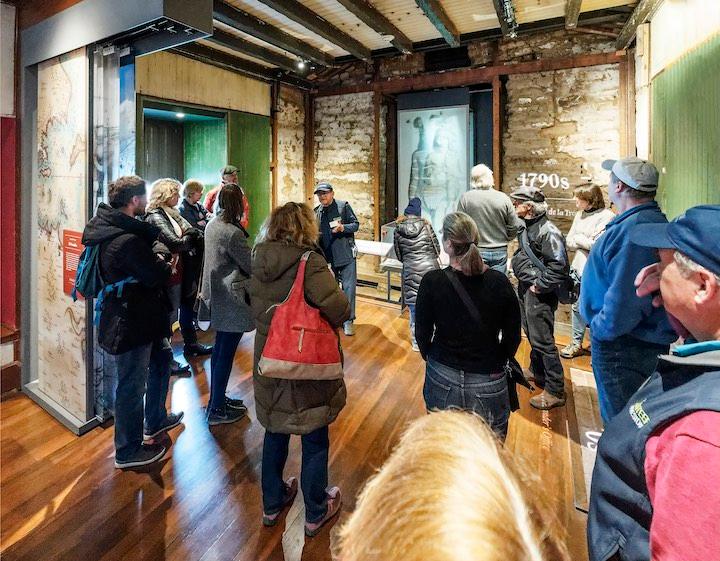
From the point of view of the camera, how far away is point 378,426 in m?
3.10

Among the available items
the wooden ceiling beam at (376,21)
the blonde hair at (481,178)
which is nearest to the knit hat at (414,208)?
the blonde hair at (481,178)

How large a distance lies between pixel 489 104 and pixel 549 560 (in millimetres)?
6377

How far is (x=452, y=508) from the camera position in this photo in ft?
1.51

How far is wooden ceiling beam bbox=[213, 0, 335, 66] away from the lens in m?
4.22

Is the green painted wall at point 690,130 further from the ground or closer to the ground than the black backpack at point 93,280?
further from the ground

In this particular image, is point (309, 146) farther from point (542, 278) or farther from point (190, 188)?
point (542, 278)

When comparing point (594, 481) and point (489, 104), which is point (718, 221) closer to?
point (594, 481)

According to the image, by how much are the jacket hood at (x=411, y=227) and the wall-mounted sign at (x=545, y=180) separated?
2222mm

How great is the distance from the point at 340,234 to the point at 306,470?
10.3ft

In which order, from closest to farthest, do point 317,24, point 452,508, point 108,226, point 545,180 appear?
point 452,508, point 108,226, point 317,24, point 545,180

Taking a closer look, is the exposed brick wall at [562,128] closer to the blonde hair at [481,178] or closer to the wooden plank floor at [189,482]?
the blonde hair at [481,178]

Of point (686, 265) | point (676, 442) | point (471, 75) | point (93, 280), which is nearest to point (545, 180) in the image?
point (471, 75)

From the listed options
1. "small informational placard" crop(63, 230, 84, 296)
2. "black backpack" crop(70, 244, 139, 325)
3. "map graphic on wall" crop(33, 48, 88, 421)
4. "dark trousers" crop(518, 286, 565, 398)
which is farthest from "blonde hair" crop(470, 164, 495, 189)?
"small informational placard" crop(63, 230, 84, 296)

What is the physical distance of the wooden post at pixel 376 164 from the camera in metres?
6.52
